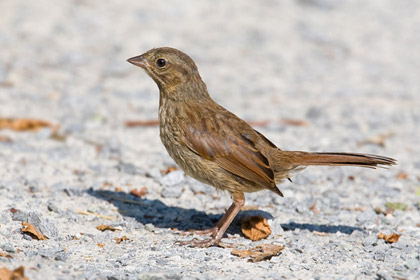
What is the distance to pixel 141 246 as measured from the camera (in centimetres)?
516

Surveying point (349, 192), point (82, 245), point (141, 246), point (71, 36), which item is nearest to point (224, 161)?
point (141, 246)

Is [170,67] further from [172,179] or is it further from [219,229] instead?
[219,229]

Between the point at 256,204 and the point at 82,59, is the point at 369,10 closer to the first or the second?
the point at 82,59

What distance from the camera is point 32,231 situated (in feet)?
16.6

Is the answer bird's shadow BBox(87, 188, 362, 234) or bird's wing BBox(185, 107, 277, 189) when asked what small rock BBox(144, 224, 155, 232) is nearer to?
bird's shadow BBox(87, 188, 362, 234)

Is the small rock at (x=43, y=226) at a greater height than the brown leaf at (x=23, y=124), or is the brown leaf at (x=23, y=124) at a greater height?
the brown leaf at (x=23, y=124)

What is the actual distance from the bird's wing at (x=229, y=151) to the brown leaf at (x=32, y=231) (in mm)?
1370

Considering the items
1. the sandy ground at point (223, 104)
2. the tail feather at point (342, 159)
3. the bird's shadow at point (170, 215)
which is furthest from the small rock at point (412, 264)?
→ the bird's shadow at point (170, 215)

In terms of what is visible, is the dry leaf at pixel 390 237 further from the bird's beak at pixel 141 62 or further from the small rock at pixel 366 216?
the bird's beak at pixel 141 62

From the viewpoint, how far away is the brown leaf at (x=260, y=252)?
4938 mm

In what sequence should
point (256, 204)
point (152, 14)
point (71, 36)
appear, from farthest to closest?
point (152, 14)
point (71, 36)
point (256, 204)

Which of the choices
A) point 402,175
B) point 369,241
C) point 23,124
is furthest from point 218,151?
point 23,124

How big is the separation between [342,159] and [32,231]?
2534 millimetres

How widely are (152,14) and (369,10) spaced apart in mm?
5039
